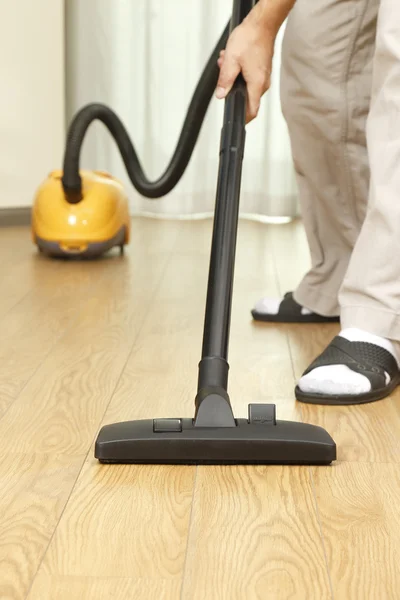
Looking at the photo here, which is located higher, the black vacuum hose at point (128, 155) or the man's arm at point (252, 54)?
the man's arm at point (252, 54)

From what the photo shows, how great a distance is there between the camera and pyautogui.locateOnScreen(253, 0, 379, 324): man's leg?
151 centimetres

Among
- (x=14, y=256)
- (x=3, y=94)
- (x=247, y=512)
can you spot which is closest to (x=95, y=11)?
(x=3, y=94)

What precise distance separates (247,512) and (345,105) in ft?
2.92

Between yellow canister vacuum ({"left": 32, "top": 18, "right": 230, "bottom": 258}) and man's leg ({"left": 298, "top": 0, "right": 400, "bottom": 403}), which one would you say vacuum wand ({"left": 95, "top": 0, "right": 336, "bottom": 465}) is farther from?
yellow canister vacuum ({"left": 32, "top": 18, "right": 230, "bottom": 258})

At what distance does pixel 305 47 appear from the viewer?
1.54m

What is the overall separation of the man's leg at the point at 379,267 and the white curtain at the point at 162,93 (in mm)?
2357

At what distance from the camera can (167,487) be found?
921 mm

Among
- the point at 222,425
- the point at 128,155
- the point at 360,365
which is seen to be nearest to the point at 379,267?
Result: the point at 360,365

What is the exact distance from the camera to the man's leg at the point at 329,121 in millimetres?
1508

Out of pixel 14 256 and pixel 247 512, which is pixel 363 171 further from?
pixel 14 256

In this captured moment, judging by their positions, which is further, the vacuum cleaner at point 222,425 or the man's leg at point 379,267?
the man's leg at point 379,267

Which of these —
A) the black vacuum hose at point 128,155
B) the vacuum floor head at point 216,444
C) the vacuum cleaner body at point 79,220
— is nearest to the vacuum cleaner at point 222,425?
the vacuum floor head at point 216,444

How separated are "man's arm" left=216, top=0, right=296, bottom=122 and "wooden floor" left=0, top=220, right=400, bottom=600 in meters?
0.42

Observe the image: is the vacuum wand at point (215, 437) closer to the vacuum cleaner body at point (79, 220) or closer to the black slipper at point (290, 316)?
the black slipper at point (290, 316)
